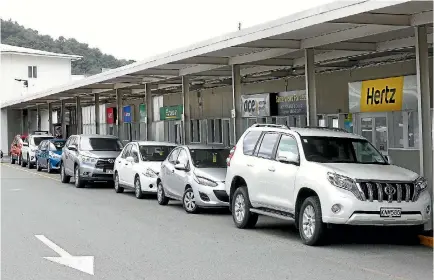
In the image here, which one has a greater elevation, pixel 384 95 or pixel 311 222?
pixel 384 95

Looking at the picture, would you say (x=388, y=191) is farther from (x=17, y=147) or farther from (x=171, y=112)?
(x=17, y=147)

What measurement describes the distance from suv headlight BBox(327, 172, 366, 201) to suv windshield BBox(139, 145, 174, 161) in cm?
1032

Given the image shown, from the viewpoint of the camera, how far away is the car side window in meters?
12.5

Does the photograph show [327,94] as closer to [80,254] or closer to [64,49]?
[80,254]

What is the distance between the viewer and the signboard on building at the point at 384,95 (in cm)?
2084

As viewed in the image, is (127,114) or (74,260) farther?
(127,114)

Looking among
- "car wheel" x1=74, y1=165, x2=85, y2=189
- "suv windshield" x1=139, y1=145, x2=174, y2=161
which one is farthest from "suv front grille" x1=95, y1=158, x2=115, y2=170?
"suv windshield" x1=139, y1=145, x2=174, y2=161

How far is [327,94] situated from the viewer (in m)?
26.4

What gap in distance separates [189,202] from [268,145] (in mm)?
4058

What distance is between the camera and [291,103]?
2642cm

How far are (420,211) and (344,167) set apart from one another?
1.33 meters

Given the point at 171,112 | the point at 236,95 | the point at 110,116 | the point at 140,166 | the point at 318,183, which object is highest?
the point at 110,116

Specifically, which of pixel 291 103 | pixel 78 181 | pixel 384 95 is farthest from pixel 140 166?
pixel 291 103

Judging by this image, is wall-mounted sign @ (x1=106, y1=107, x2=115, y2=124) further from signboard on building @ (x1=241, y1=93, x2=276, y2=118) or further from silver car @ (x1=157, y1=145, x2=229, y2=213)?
silver car @ (x1=157, y1=145, x2=229, y2=213)
